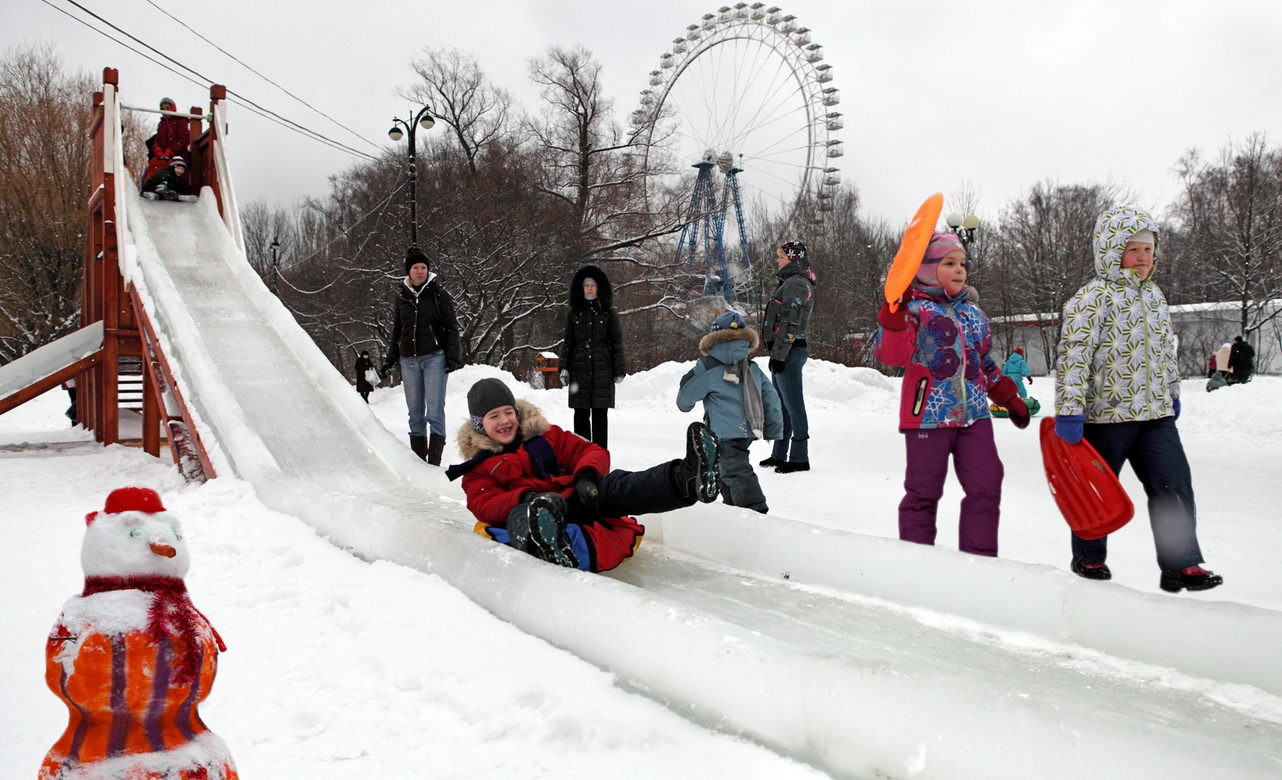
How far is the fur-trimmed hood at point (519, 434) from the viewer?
3.63m

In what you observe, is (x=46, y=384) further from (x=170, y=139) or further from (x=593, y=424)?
(x=593, y=424)

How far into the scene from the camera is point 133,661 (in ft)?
4.00

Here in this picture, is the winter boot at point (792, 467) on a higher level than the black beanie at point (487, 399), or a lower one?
lower

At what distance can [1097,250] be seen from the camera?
144 inches

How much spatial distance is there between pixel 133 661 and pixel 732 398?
386 centimetres

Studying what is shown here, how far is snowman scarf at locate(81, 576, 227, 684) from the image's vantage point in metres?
1.26

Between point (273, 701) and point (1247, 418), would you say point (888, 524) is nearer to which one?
point (273, 701)

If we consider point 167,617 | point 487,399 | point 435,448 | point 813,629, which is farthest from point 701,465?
point 435,448

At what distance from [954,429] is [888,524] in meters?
1.48

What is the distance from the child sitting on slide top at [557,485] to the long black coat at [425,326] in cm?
327

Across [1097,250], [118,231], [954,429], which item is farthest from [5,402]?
[1097,250]

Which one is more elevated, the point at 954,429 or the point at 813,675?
the point at 954,429

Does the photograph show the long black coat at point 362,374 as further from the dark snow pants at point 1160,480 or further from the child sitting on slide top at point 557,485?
the dark snow pants at point 1160,480

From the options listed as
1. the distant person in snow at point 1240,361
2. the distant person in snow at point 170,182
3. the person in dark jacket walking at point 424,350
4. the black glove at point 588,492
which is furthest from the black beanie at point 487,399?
the distant person in snow at point 1240,361
